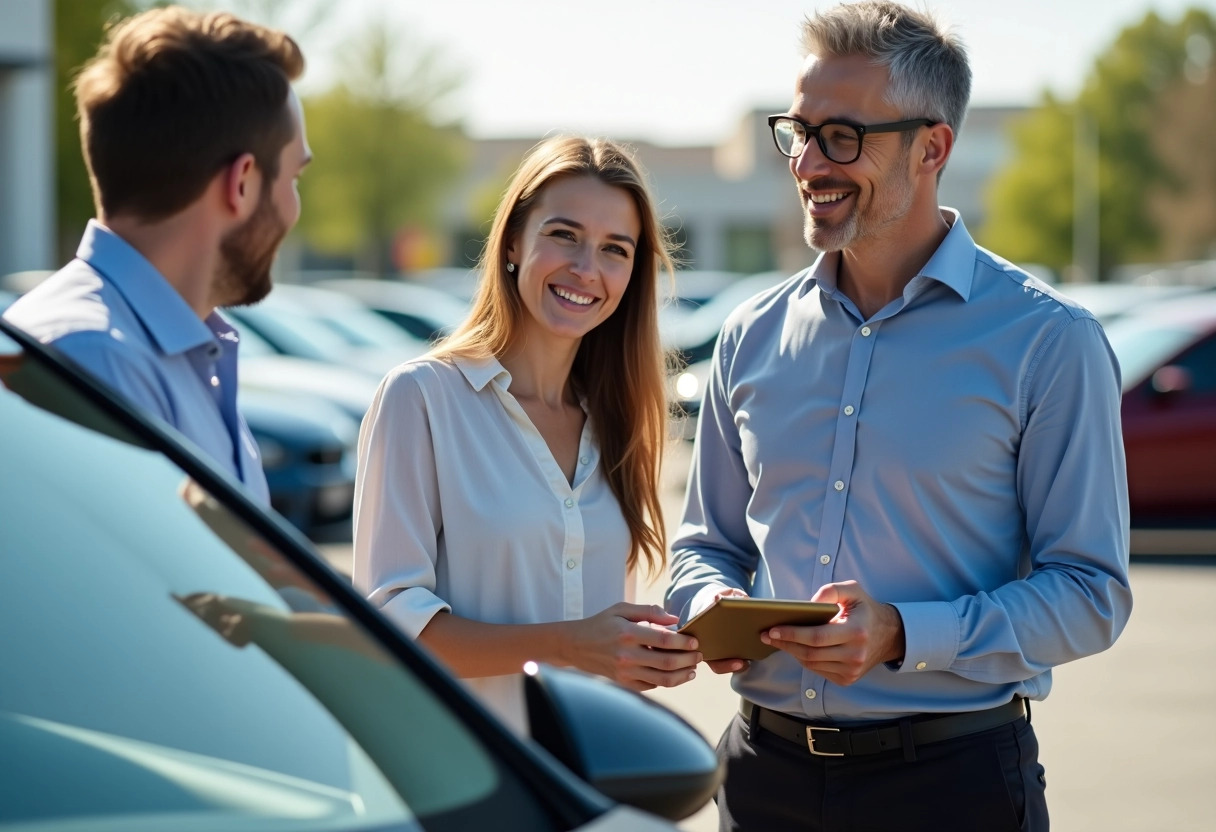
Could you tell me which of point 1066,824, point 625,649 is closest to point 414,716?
point 625,649

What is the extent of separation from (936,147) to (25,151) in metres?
18.7

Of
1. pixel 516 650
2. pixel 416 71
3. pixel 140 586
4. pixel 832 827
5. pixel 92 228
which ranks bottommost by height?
pixel 832 827

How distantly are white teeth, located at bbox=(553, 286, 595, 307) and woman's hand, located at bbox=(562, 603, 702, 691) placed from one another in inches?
29.2

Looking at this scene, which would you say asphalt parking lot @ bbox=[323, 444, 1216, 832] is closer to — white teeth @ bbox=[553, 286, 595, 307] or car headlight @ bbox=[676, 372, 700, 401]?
white teeth @ bbox=[553, 286, 595, 307]

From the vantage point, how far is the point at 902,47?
2.87 metres

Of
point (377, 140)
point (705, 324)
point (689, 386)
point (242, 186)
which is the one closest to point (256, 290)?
point (242, 186)

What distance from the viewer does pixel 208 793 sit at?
5.49ft

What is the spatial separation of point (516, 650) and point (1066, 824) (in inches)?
124

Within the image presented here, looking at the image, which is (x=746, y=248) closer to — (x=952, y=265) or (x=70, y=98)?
(x=70, y=98)

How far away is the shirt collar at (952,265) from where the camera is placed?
9.34 feet

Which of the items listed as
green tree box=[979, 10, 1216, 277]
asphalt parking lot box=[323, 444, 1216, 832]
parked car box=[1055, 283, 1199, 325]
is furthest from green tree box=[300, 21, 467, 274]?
asphalt parking lot box=[323, 444, 1216, 832]

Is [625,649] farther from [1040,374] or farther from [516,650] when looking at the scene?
[1040,374]

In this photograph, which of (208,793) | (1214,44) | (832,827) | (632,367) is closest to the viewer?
(208,793)

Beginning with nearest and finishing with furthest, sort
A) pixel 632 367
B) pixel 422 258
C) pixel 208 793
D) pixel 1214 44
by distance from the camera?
pixel 208 793 < pixel 632 367 < pixel 1214 44 < pixel 422 258
